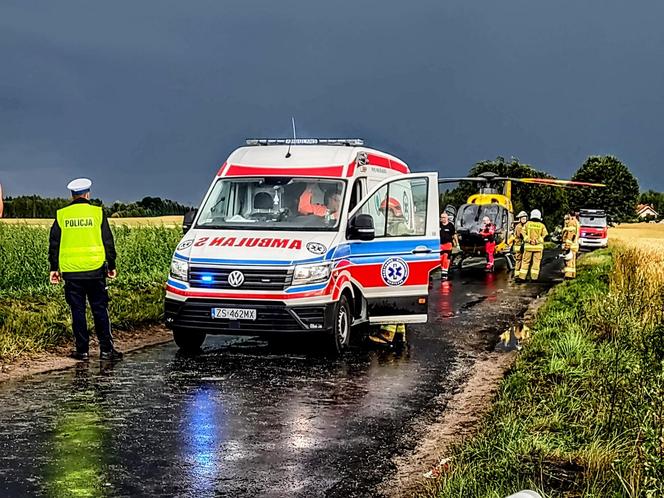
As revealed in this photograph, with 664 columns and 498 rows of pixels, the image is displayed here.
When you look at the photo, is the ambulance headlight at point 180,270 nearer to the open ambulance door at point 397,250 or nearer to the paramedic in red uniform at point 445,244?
the open ambulance door at point 397,250

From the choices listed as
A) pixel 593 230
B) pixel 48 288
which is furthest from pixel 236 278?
pixel 593 230

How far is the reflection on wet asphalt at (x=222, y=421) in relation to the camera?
6.48 metres

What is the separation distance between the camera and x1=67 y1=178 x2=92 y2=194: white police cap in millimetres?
11438

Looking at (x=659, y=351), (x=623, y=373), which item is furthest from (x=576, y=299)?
(x=659, y=351)

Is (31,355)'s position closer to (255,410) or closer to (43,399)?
(43,399)

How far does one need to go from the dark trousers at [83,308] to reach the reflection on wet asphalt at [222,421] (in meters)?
0.45

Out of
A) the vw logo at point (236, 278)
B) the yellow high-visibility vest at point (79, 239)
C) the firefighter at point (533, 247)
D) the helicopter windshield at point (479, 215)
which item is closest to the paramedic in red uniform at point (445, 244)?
the firefighter at point (533, 247)

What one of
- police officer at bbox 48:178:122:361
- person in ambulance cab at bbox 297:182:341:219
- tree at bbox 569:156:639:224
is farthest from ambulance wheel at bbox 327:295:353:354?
tree at bbox 569:156:639:224

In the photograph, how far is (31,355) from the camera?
11.4 metres

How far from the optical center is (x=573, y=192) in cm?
8394

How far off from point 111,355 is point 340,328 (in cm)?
286

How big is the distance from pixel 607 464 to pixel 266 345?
A: 7.16 meters

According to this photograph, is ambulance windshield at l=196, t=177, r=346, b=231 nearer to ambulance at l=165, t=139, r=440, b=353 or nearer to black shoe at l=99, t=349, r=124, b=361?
ambulance at l=165, t=139, r=440, b=353

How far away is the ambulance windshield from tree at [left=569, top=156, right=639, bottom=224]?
256 ft
